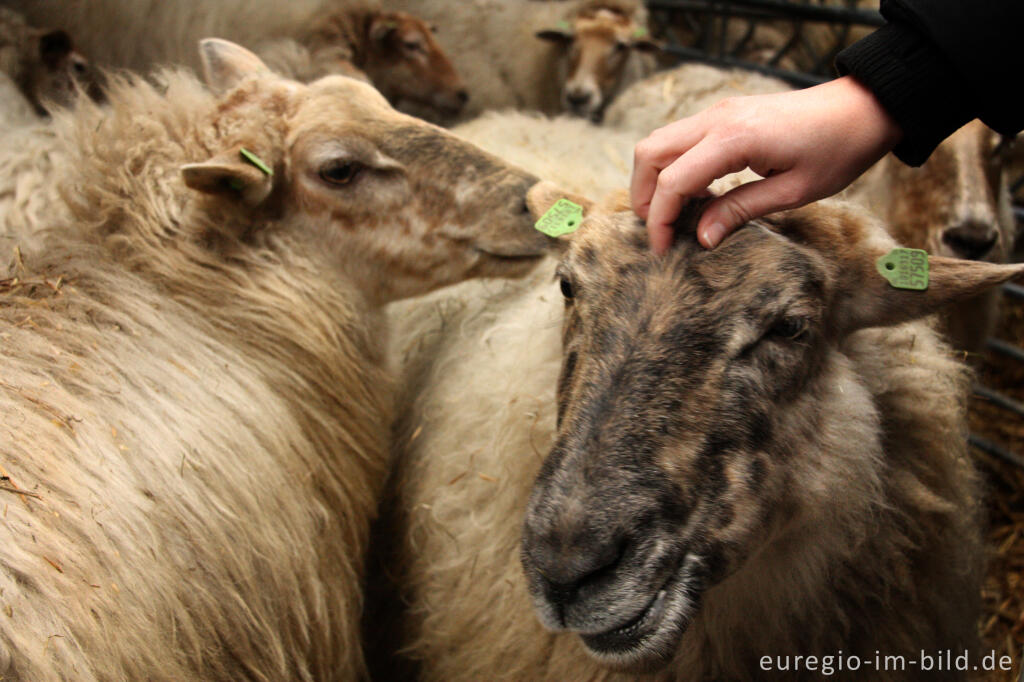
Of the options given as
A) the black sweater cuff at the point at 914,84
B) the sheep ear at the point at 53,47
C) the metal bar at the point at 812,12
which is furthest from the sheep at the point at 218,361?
the metal bar at the point at 812,12

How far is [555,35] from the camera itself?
539cm

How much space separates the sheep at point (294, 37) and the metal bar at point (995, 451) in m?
3.29

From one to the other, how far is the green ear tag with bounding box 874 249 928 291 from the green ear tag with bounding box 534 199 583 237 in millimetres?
642

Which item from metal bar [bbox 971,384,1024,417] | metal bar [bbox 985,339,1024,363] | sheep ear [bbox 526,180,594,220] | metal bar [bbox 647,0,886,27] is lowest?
metal bar [bbox 971,384,1024,417]

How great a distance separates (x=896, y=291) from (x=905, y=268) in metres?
0.07

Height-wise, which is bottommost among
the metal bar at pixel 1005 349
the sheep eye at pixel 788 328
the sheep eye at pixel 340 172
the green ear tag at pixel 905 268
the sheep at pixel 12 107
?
the metal bar at pixel 1005 349

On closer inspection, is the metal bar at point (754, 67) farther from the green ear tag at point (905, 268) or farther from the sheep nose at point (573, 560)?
the sheep nose at point (573, 560)

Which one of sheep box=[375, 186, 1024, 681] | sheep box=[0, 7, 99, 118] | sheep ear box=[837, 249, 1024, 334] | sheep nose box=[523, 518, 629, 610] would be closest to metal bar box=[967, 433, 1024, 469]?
sheep box=[375, 186, 1024, 681]

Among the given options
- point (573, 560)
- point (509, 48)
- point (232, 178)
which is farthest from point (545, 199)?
point (509, 48)

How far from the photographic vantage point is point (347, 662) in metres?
2.11

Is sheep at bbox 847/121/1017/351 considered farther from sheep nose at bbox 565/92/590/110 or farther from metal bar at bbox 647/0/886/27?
sheep nose at bbox 565/92/590/110

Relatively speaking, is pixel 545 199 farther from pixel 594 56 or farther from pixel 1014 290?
pixel 594 56

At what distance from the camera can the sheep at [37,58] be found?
10.8ft

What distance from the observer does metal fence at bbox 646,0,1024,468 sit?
367cm
